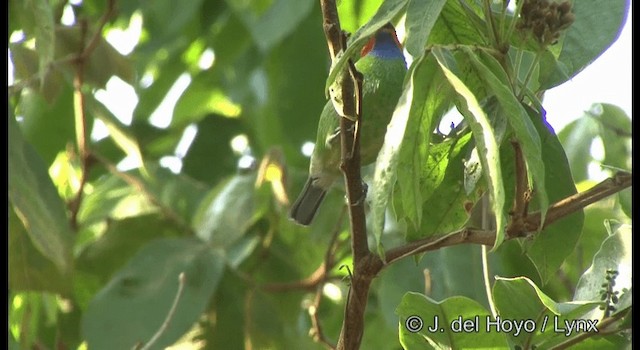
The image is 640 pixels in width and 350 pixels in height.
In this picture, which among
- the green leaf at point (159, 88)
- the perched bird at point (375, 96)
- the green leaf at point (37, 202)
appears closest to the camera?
the green leaf at point (37, 202)

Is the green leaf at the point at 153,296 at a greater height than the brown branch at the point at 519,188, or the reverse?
the brown branch at the point at 519,188

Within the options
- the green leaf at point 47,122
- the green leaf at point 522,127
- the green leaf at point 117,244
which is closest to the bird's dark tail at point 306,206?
the green leaf at point 117,244

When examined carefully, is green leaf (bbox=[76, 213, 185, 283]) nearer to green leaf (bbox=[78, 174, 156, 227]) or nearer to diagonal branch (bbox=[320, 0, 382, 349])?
green leaf (bbox=[78, 174, 156, 227])

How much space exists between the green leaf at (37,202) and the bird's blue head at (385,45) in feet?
2.36

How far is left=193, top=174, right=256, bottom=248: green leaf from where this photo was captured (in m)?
2.58

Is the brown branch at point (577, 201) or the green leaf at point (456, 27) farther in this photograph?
the green leaf at point (456, 27)

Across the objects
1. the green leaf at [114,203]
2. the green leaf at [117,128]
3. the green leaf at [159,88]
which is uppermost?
the green leaf at [117,128]

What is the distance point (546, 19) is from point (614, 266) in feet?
1.26

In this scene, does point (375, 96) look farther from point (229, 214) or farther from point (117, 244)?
point (117, 244)

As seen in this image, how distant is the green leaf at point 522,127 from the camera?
1.14 metres

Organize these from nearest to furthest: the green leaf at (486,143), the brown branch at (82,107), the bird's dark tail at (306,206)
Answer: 1. the green leaf at (486,143)
2. the bird's dark tail at (306,206)
3. the brown branch at (82,107)

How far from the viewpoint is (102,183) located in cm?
311

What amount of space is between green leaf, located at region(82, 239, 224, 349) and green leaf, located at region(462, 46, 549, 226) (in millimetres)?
1113

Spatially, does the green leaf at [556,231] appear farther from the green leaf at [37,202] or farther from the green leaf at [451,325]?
the green leaf at [37,202]
